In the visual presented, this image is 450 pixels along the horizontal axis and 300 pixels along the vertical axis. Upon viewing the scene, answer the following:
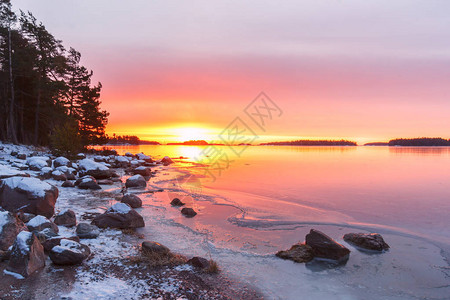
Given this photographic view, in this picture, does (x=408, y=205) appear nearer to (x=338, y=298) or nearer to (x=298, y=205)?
(x=298, y=205)

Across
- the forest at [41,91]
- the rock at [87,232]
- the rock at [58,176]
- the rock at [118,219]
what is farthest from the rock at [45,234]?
Result: the forest at [41,91]

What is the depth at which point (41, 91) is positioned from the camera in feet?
126

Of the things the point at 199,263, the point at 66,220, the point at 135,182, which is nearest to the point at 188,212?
the point at 66,220

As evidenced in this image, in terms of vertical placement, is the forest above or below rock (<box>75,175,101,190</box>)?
above

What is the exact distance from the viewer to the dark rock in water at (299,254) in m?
8.05

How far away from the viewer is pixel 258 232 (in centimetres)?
1062

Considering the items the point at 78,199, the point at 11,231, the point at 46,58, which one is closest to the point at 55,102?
the point at 46,58

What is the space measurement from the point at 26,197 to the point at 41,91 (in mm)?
36214

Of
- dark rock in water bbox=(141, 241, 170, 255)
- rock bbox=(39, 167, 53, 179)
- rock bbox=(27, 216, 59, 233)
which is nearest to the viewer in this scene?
dark rock in water bbox=(141, 241, 170, 255)

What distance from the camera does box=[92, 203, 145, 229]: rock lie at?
963cm

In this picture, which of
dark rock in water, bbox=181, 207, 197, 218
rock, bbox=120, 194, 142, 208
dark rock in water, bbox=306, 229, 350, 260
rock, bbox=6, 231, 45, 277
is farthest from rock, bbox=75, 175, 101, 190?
dark rock in water, bbox=306, 229, 350, 260

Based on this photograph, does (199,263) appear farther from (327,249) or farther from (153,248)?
(327,249)

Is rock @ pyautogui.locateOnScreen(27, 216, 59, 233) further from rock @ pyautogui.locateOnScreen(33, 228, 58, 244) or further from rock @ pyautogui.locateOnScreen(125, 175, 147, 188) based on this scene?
rock @ pyautogui.locateOnScreen(125, 175, 147, 188)

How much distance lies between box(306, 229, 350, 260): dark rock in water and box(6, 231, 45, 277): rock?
732cm
